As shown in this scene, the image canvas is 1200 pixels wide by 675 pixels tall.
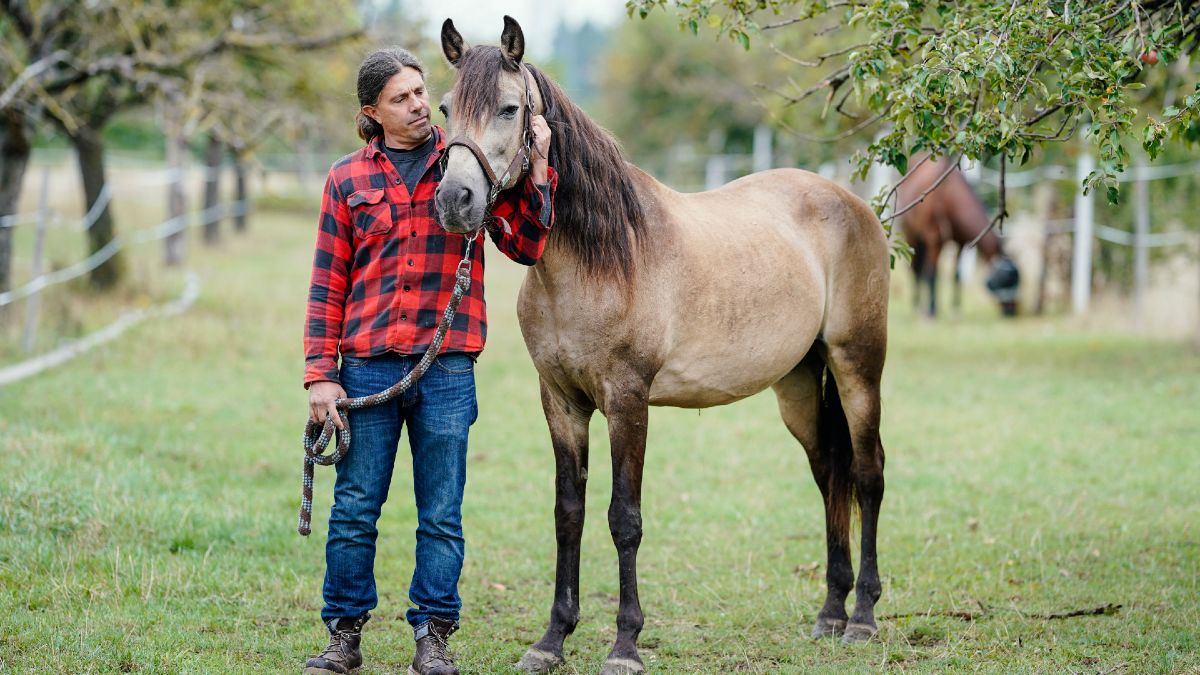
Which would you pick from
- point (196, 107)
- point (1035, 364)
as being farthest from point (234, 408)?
point (1035, 364)

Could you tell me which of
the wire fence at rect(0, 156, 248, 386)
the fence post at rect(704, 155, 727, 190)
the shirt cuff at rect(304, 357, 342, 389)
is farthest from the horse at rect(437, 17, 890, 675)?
the fence post at rect(704, 155, 727, 190)

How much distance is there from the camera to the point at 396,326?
144 inches

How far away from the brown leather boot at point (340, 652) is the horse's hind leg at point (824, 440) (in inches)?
75.3

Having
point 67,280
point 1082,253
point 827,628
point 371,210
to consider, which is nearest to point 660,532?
point 827,628

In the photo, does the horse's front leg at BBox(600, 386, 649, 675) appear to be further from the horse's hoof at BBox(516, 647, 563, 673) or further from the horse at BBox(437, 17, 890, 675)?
the horse's hoof at BBox(516, 647, 563, 673)

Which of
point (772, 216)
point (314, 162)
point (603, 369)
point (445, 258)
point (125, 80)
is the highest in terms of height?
point (314, 162)

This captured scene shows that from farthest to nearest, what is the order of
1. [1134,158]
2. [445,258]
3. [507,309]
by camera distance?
[507,309], [1134,158], [445,258]

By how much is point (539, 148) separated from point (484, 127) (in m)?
0.21

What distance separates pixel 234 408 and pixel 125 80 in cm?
463

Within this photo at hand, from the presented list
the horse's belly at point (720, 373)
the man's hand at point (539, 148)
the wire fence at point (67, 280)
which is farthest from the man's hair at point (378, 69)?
the wire fence at point (67, 280)

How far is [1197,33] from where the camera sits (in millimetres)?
4898

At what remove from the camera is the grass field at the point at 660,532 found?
13.8 ft

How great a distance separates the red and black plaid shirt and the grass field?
1170 millimetres

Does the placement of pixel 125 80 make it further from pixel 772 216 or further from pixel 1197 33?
pixel 1197 33
